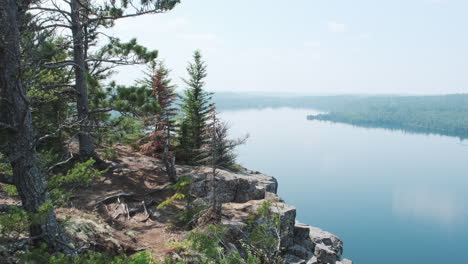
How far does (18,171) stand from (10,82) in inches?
72.8

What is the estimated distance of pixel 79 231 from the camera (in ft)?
26.9

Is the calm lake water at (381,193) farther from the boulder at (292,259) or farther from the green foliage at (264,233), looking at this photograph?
the boulder at (292,259)

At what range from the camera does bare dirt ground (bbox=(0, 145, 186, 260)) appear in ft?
28.6

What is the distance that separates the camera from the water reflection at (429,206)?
214 ft

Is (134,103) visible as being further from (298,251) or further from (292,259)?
(298,251)

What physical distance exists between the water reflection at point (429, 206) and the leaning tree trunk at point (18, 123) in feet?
241

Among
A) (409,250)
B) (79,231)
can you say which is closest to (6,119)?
(79,231)

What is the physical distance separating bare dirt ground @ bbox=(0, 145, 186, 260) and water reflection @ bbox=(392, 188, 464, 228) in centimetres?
6703

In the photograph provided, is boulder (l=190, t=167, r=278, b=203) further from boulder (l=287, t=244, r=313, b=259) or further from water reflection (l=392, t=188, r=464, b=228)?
water reflection (l=392, t=188, r=464, b=228)

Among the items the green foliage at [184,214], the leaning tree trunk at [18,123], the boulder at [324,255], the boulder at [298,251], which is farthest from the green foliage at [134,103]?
the boulder at [324,255]

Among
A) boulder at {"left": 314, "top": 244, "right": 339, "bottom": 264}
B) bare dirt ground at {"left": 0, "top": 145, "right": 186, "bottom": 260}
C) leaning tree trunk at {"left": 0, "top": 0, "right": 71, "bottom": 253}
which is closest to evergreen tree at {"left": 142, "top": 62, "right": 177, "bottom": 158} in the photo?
bare dirt ground at {"left": 0, "top": 145, "right": 186, "bottom": 260}

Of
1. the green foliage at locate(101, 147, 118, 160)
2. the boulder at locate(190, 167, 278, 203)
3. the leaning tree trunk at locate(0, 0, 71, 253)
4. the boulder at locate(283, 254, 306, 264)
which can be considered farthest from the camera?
the green foliage at locate(101, 147, 118, 160)

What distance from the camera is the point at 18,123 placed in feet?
20.7

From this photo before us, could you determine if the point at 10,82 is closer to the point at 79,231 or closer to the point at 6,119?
the point at 6,119
